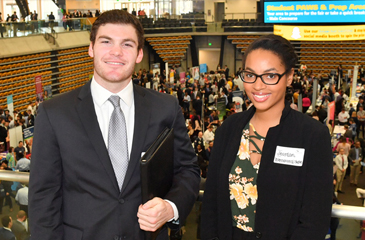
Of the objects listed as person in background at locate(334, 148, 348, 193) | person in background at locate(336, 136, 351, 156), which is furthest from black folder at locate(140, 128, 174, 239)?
person in background at locate(336, 136, 351, 156)

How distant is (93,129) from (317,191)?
102cm

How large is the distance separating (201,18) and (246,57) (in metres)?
27.5

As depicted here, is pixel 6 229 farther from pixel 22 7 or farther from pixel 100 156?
pixel 22 7

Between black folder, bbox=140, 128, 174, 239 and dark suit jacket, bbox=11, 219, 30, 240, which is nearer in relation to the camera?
black folder, bbox=140, 128, 174, 239

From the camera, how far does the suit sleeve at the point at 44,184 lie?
1.79 m

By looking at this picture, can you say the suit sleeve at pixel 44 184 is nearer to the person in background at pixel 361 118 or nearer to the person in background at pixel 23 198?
the person in background at pixel 23 198

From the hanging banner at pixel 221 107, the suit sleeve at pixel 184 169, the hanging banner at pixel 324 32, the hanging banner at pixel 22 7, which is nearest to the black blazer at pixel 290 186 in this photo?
the suit sleeve at pixel 184 169

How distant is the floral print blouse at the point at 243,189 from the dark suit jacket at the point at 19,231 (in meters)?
1.57

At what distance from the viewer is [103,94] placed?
1.92 m

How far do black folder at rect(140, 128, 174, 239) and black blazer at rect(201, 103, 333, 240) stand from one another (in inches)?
10.3

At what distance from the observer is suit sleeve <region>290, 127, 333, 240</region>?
1.70 m

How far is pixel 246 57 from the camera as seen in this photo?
6.19ft

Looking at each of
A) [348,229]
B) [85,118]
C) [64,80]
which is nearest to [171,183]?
[85,118]

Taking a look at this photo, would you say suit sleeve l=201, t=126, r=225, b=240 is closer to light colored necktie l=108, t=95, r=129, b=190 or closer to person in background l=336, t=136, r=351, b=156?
light colored necktie l=108, t=95, r=129, b=190
